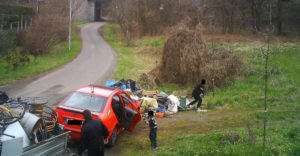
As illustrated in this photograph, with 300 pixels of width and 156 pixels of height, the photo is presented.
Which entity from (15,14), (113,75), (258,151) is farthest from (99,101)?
(15,14)

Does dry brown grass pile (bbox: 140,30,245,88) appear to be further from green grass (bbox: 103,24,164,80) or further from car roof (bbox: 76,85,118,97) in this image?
car roof (bbox: 76,85,118,97)

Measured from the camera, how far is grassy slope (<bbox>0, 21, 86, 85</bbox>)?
17695mm

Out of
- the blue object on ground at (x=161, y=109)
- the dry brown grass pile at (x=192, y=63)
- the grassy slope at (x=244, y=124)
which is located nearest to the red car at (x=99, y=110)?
the grassy slope at (x=244, y=124)

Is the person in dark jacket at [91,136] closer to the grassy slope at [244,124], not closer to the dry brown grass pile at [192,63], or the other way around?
the grassy slope at [244,124]

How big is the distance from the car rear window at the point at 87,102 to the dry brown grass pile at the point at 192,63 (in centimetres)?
837

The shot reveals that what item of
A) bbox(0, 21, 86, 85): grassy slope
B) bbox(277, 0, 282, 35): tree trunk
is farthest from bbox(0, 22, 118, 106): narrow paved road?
bbox(277, 0, 282, 35): tree trunk

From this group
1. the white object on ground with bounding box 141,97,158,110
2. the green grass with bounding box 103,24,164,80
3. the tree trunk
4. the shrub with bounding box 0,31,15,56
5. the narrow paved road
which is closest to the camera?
the white object on ground with bounding box 141,97,158,110

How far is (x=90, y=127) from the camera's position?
5.97m

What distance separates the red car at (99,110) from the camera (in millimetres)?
7559

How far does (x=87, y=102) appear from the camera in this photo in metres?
8.18

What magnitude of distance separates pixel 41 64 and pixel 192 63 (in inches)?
476

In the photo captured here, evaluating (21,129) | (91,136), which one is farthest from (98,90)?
(21,129)

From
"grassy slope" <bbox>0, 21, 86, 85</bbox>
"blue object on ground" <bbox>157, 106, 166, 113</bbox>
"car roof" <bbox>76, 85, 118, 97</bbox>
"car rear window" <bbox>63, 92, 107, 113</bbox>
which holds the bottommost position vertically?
"blue object on ground" <bbox>157, 106, 166, 113</bbox>

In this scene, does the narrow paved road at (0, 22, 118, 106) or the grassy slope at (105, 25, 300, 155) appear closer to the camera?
the grassy slope at (105, 25, 300, 155)
